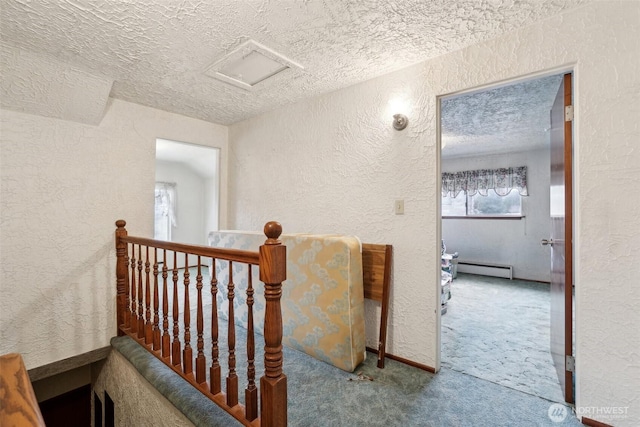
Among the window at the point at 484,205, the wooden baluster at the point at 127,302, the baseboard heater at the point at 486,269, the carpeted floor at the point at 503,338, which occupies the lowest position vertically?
the carpeted floor at the point at 503,338

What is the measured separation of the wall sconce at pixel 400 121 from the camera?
2.05m

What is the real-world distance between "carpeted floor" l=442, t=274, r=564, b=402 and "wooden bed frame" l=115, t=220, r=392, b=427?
80cm

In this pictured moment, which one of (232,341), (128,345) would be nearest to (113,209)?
(128,345)

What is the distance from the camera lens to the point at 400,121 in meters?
2.06

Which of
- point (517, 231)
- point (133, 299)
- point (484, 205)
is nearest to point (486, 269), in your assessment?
point (517, 231)

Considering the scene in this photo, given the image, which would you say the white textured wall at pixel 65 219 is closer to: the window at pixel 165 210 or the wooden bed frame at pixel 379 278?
the wooden bed frame at pixel 379 278

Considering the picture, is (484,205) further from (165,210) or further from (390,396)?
(165,210)

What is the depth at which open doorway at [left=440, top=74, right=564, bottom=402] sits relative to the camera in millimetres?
2170

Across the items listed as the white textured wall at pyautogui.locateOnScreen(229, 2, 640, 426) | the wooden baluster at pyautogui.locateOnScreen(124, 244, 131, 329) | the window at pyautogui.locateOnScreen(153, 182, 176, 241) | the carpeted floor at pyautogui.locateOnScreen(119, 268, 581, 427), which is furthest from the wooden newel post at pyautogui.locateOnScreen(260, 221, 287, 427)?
the window at pyautogui.locateOnScreen(153, 182, 176, 241)

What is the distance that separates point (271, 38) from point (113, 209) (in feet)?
7.01

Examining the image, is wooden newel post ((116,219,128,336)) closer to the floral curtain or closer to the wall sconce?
the wall sconce

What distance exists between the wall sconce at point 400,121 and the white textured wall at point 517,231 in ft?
13.5

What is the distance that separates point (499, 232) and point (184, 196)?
6.34 metres

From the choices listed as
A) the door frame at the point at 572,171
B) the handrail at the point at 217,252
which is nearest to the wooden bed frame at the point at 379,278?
the door frame at the point at 572,171
